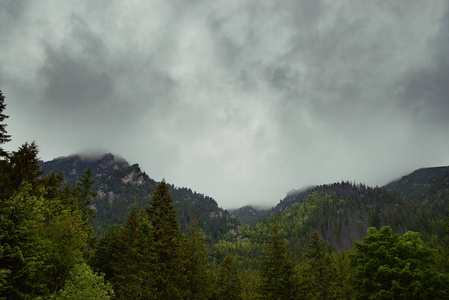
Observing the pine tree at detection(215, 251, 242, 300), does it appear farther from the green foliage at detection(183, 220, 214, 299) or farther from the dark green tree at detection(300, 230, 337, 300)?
the dark green tree at detection(300, 230, 337, 300)

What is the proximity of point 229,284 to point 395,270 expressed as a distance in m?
33.1

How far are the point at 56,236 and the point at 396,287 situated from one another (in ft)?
89.9

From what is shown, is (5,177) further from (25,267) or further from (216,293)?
(216,293)

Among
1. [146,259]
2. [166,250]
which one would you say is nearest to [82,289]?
[166,250]

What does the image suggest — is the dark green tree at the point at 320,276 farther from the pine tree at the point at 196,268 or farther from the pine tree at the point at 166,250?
the pine tree at the point at 166,250

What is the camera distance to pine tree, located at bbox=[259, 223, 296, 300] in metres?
29.3

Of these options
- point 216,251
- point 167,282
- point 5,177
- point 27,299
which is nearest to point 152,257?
point 167,282

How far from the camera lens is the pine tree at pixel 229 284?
4181 cm

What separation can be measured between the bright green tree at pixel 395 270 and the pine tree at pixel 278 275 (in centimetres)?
1245

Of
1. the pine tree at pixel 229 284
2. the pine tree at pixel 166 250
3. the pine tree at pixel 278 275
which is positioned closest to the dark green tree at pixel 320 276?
the pine tree at pixel 278 275

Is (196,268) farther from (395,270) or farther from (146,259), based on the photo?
(395,270)

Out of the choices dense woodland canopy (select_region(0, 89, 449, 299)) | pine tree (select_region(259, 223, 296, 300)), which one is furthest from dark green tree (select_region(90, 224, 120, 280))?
pine tree (select_region(259, 223, 296, 300))

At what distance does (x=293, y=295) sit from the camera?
95.2 feet

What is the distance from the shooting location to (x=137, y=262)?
93.9 feet
